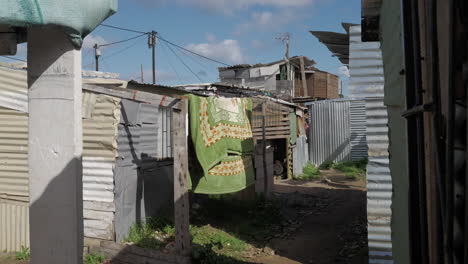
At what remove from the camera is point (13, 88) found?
273 inches

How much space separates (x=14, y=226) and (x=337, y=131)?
15.6 metres

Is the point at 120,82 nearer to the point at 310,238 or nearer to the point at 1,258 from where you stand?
the point at 1,258

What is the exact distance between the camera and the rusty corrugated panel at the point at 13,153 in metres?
7.00

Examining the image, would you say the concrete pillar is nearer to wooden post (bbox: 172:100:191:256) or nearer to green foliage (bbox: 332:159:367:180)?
wooden post (bbox: 172:100:191:256)

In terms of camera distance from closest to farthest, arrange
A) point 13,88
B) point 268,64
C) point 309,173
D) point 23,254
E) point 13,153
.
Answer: point 23,254 → point 13,88 → point 13,153 → point 309,173 → point 268,64

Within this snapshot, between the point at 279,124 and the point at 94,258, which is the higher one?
the point at 279,124

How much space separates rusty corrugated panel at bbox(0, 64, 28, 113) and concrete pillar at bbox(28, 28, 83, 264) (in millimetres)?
4857

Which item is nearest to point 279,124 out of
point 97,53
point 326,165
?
point 326,165

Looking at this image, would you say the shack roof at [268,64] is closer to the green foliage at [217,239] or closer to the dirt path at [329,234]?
the dirt path at [329,234]

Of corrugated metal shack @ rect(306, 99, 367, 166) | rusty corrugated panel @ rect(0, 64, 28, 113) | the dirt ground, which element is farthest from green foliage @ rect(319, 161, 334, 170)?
rusty corrugated panel @ rect(0, 64, 28, 113)

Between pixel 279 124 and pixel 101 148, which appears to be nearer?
pixel 101 148

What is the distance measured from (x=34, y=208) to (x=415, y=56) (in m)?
2.39

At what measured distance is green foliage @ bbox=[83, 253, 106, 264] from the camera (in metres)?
6.37

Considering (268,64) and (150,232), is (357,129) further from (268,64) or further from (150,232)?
(150,232)
